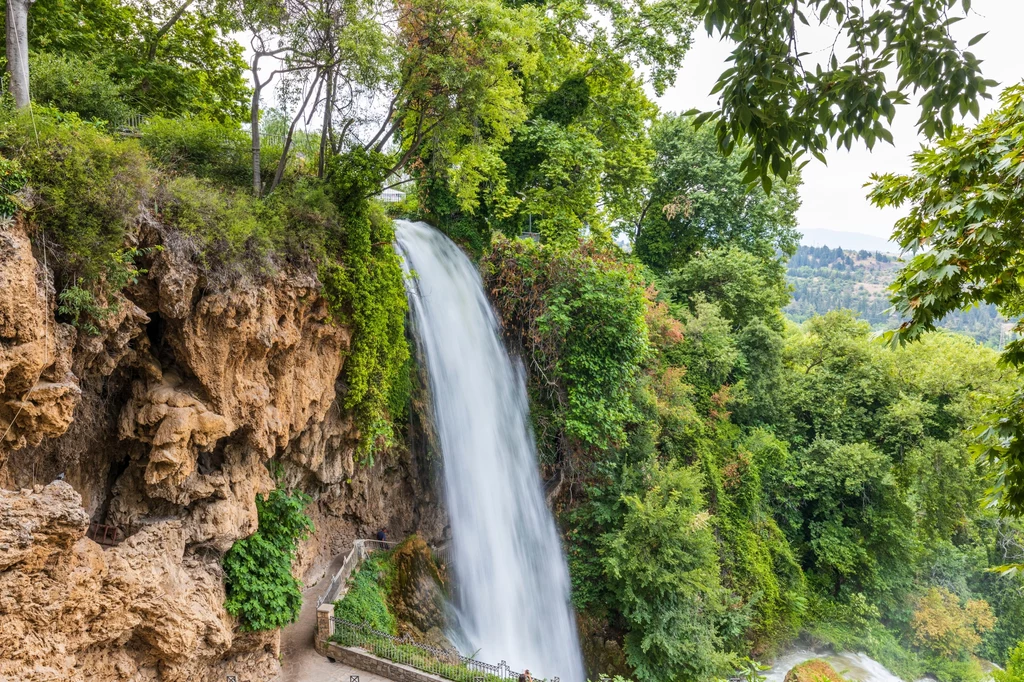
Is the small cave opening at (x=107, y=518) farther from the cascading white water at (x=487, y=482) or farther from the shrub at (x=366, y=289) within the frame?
the cascading white water at (x=487, y=482)

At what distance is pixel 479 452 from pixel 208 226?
325 inches

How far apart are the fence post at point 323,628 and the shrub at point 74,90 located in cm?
939

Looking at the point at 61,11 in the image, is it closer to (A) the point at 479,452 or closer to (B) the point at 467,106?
(B) the point at 467,106

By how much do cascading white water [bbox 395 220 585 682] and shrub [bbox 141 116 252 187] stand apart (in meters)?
4.36

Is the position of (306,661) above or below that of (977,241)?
below

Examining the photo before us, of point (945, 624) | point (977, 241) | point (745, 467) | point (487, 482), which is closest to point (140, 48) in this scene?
point (487, 482)

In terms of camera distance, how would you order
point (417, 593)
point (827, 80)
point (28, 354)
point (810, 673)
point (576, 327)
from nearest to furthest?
point (827, 80)
point (28, 354)
point (417, 593)
point (810, 673)
point (576, 327)

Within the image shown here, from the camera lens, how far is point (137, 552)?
855 cm

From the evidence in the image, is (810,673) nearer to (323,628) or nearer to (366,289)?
(323,628)

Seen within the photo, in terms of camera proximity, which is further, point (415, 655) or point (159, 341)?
point (415, 655)

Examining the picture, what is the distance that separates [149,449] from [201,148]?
5.19m

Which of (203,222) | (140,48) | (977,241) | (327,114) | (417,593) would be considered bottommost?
(417,593)

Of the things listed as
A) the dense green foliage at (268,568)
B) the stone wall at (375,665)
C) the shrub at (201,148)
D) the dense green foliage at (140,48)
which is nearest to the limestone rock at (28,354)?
the shrub at (201,148)

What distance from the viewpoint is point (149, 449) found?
881 centimetres
